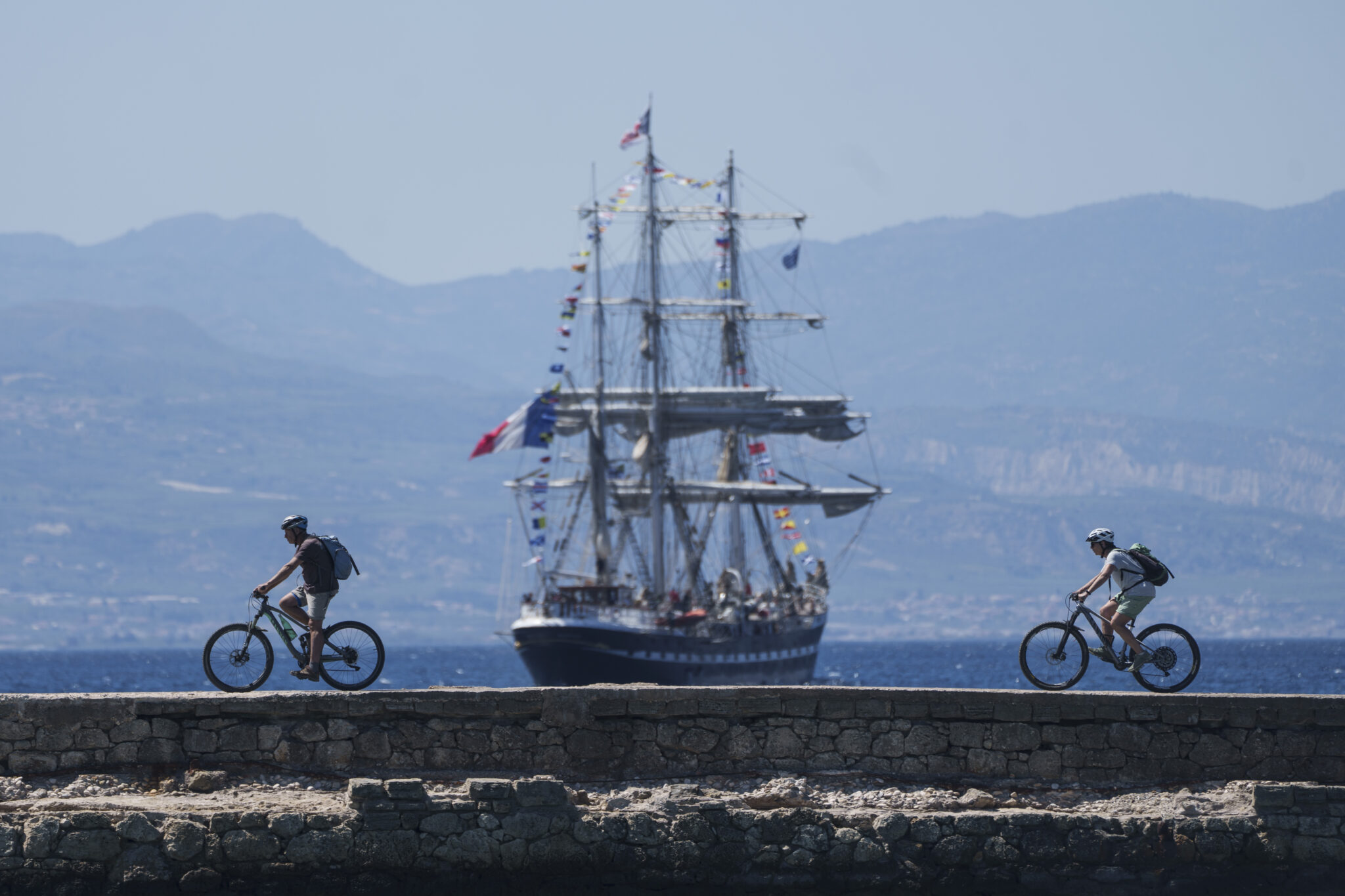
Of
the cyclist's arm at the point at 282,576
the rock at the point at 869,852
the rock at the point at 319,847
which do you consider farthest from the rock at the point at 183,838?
the rock at the point at 869,852

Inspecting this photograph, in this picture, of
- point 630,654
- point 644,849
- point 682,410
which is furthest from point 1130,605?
point 682,410

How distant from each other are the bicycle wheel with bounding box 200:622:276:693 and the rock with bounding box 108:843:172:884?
2965mm

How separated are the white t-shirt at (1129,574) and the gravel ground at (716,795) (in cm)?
223

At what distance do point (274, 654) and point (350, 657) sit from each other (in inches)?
29.2

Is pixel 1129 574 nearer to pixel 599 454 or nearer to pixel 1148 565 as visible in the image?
pixel 1148 565

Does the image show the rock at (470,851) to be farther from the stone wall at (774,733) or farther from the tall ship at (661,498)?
the tall ship at (661,498)

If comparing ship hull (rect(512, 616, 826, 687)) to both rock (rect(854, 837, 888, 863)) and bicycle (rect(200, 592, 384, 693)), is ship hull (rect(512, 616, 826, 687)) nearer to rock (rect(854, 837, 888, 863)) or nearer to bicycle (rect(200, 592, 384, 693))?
bicycle (rect(200, 592, 384, 693))

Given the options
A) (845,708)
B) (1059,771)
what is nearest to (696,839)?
(845,708)

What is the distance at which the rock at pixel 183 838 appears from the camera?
15.1 metres

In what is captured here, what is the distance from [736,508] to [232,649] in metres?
75.7

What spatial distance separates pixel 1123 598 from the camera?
18250 millimetres

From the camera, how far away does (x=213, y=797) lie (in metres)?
15.8

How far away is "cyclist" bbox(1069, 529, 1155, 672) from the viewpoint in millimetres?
18156

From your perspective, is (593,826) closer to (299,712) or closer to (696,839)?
(696,839)
